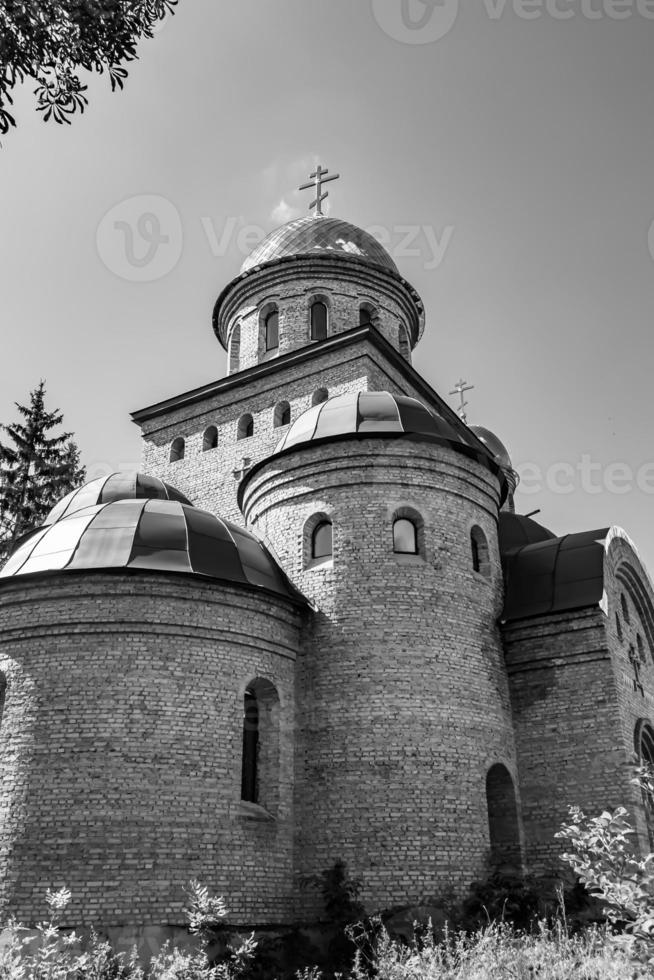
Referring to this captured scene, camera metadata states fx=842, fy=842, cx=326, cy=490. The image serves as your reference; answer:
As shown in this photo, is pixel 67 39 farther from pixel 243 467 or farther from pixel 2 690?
pixel 243 467

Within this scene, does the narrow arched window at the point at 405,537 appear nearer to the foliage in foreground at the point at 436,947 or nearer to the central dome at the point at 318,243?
the foliage in foreground at the point at 436,947

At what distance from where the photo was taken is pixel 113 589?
9.44m

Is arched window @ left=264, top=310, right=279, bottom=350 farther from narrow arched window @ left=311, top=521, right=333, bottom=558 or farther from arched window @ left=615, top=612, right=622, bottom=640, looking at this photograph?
arched window @ left=615, top=612, right=622, bottom=640

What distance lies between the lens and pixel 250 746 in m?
9.98

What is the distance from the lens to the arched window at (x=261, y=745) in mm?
9695

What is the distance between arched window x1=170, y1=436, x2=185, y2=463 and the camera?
15555 millimetres

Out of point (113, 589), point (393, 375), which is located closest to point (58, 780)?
point (113, 589)

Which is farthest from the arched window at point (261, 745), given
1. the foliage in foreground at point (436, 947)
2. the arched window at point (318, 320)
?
the arched window at point (318, 320)

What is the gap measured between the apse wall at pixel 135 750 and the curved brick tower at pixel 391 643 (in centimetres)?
70

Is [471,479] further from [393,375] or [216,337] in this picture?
[216,337]

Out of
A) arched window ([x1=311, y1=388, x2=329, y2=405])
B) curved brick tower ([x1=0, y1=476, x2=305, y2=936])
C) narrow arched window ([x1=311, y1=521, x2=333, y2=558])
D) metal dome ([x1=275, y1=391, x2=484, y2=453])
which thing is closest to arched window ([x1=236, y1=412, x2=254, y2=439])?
arched window ([x1=311, y1=388, x2=329, y2=405])

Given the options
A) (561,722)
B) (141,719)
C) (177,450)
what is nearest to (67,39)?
(141,719)

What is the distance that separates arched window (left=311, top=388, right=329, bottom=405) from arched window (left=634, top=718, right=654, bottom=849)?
7000 millimetres

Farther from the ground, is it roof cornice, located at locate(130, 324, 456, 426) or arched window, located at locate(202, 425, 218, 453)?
roof cornice, located at locate(130, 324, 456, 426)
